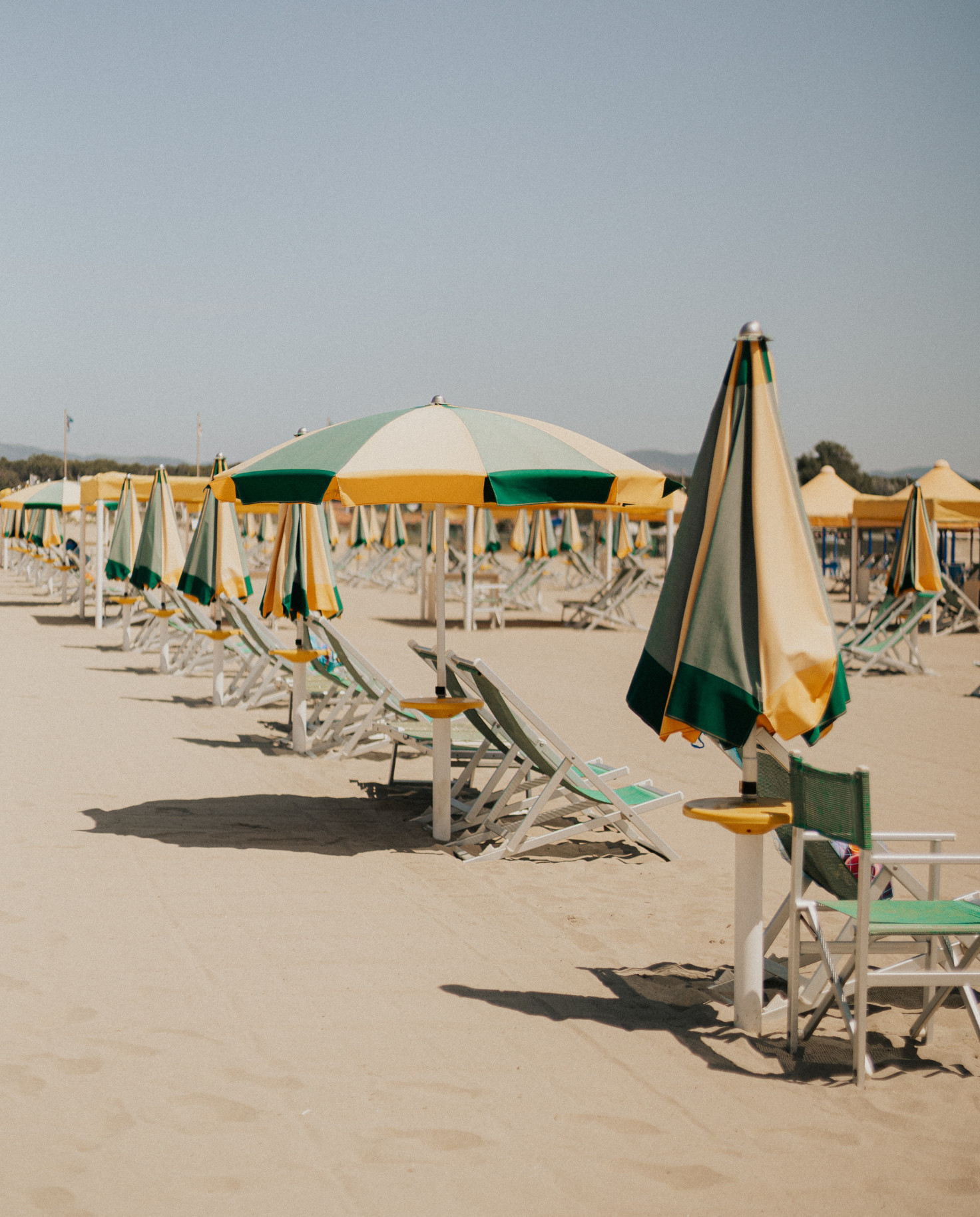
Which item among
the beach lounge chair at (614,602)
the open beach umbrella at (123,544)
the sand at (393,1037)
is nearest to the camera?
the sand at (393,1037)

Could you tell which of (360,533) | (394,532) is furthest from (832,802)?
(360,533)

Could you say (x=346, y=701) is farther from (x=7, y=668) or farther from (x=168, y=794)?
(x=7, y=668)

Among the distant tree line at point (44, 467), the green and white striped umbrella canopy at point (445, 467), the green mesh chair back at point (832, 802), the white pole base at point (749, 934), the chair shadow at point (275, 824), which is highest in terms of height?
the distant tree line at point (44, 467)

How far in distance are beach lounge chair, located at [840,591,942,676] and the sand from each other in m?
6.69

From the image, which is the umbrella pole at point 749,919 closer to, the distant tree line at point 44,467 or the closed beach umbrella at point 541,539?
the closed beach umbrella at point 541,539

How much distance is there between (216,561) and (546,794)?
5.87 metres

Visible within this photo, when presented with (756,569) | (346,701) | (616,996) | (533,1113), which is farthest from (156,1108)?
(346,701)

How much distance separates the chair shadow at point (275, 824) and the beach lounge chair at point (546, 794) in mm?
380

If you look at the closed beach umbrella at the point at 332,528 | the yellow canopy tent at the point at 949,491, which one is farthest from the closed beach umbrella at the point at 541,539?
the yellow canopy tent at the point at 949,491

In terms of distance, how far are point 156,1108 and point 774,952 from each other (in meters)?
2.24

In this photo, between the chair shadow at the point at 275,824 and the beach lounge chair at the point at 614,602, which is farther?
the beach lounge chair at the point at 614,602

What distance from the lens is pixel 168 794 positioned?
6.48 meters

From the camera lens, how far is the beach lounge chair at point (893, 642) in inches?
518

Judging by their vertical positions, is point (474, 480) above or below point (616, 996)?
above
